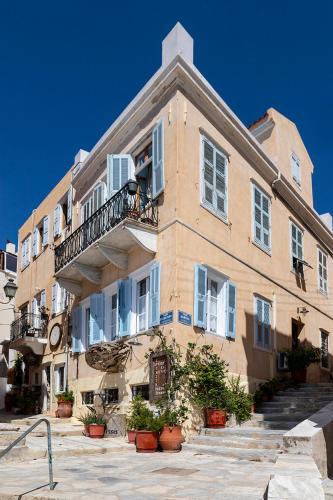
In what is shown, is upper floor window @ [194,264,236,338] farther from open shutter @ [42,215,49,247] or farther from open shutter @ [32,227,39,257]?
open shutter @ [32,227,39,257]

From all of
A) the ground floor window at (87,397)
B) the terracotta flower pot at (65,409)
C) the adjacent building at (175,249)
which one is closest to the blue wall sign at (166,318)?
the adjacent building at (175,249)

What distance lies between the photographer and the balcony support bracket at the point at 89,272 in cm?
1533

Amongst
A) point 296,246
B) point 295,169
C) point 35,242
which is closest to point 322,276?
point 296,246

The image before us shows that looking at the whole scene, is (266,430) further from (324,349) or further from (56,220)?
(56,220)

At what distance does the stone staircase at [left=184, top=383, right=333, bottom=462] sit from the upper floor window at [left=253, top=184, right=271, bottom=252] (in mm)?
4349

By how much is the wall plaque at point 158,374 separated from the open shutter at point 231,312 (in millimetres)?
2266

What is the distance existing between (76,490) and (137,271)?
756 cm

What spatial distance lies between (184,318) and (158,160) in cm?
393

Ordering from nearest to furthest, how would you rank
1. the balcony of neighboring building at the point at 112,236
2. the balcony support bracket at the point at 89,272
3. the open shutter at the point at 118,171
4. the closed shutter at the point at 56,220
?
the balcony of neighboring building at the point at 112,236 < the open shutter at the point at 118,171 < the balcony support bracket at the point at 89,272 < the closed shutter at the point at 56,220

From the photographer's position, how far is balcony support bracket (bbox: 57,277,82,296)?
16.6 meters

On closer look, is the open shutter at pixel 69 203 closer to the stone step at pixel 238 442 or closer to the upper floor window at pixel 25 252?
the upper floor window at pixel 25 252

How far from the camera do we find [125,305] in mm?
13672

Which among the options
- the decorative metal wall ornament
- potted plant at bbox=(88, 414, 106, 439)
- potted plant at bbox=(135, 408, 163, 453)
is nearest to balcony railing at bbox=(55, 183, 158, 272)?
the decorative metal wall ornament

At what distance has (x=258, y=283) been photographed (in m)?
15.7
